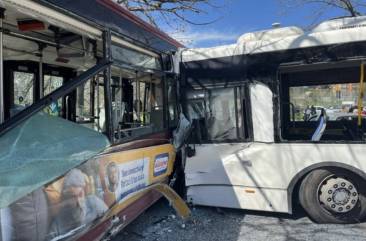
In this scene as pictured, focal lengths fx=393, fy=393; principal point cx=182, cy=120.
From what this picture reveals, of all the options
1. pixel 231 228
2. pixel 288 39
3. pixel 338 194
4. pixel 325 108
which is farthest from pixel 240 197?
pixel 288 39

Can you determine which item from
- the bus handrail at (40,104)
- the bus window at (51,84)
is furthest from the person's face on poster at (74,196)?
the bus window at (51,84)

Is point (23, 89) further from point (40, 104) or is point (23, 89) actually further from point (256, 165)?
point (256, 165)

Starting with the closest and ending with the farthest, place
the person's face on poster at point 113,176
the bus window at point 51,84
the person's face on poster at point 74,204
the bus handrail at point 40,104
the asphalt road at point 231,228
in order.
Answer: the bus handrail at point 40,104 → the person's face on poster at point 74,204 → the person's face on poster at point 113,176 → the asphalt road at point 231,228 → the bus window at point 51,84

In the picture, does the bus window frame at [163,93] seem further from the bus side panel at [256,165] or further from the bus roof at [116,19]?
the bus side panel at [256,165]

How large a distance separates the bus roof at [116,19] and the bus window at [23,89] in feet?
6.06

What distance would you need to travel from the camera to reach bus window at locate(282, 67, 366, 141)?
5.62m

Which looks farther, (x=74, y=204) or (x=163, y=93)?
(x=163, y=93)

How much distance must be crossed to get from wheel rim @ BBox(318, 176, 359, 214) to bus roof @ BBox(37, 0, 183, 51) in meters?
2.72

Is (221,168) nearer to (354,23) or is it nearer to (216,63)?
(216,63)

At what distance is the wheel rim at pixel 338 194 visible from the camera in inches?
190

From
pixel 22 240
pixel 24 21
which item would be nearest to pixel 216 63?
pixel 24 21

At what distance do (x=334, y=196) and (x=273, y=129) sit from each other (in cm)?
111

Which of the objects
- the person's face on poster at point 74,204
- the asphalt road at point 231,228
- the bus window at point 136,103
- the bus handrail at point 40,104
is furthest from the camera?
the asphalt road at point 231,228

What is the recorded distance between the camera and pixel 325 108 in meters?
5.84
